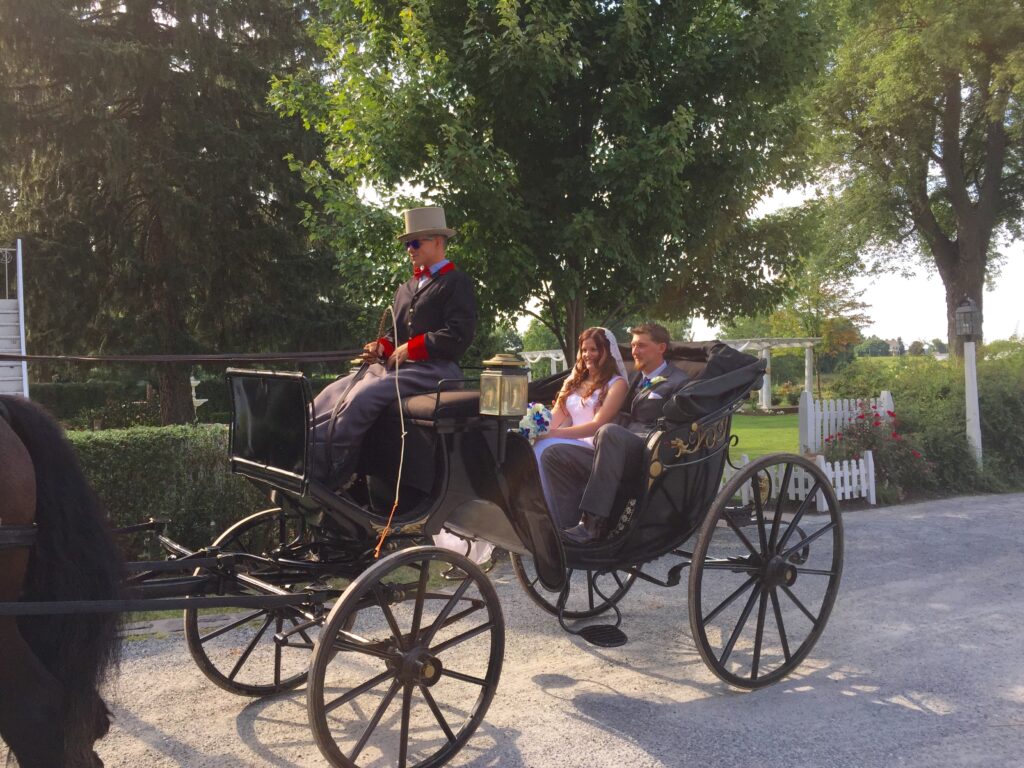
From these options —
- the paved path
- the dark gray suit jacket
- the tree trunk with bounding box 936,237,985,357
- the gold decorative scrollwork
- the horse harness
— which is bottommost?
the paved path

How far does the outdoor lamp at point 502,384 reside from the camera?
3.16 meters

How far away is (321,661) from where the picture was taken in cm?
280

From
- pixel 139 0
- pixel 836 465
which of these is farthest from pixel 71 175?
pixel 836 465

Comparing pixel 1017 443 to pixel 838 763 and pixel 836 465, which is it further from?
pixel 838 763

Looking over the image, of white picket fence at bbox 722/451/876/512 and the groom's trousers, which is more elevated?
the groom's trousers

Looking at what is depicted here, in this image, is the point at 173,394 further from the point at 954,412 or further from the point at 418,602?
the point at 418,602

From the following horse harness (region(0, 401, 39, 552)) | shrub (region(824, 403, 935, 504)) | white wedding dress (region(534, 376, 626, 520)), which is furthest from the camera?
shrub (region(824, 403, 935, 504))

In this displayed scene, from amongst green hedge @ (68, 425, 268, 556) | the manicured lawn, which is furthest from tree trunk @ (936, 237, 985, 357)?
green hedge @ (68, 425, 268, 556)

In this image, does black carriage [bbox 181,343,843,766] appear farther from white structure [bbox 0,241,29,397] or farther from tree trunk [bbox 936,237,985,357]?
tree trunk [bbox 936,237,985,357]

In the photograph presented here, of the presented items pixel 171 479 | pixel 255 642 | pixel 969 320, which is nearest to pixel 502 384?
pixel 255 642

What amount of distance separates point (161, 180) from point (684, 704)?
490 inches

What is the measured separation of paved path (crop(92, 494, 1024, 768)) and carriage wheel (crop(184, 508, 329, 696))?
11 cm

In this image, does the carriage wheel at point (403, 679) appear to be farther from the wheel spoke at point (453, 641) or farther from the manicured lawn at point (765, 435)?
the manicured lawn at point (765, 435)

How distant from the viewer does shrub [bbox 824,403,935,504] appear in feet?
31.3
